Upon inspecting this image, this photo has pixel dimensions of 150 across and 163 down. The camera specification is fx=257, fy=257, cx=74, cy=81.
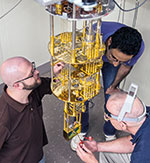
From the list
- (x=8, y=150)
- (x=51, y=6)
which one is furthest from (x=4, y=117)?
(x=51, y=6)

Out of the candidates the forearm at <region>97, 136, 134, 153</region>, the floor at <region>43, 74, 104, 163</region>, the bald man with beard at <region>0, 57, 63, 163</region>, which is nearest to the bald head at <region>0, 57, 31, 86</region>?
the bald man with beard at <region>0, 57, 63, 163</region>

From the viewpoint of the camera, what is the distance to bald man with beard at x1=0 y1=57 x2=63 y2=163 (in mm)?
1382

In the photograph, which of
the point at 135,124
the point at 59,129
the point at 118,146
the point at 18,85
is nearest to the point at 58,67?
the point at 18,85

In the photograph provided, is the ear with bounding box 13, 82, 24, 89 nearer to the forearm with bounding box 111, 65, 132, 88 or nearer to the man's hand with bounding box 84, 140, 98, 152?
the man's hand with bounding box 84, 140, 98, 152

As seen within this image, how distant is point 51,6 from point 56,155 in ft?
4.58

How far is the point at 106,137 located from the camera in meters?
2.27

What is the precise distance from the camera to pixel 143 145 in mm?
1330

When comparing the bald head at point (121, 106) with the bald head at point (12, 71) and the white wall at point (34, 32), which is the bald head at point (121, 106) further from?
the white wall at point (34, 32)

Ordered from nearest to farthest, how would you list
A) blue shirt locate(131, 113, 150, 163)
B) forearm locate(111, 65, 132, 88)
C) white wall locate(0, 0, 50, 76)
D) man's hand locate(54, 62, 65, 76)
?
blue shirt locate(131, 113, 150, 163)
man's hand locate(54, 62, 65, 76)
forearm locate(111, 65, 132, 88)
white wall locate(0, 0, 50, 76)

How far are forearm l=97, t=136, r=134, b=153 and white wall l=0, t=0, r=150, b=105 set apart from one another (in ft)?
2.48

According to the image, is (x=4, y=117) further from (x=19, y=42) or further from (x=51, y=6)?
(x=19, y=42)

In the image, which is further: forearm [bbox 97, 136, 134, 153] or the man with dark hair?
forearm [bbox 97, 136, 134, 153]

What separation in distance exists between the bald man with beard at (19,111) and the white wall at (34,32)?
963mm

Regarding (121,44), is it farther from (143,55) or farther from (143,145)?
(143,55)
